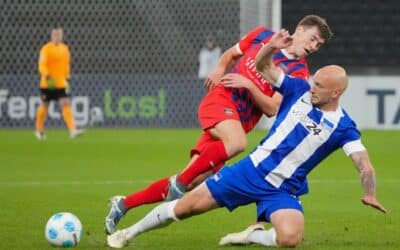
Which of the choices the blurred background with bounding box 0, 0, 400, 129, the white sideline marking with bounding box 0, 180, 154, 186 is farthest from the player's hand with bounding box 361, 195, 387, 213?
the blurred background with bounding box 0, 0, 400, 129

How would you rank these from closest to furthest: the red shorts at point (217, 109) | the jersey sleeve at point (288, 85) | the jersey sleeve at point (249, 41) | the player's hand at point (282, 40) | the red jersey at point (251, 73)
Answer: the player's hand at point (282, 40)
the jersey sleeve at point (288, 85)
the red jersey at point (251, 73)
the red shorts at point (217, 109)
the jersey sleeve at point (249, 41)

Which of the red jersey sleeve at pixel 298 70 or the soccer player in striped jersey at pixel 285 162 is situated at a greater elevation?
the red jersey sleeve at pixel 298 70

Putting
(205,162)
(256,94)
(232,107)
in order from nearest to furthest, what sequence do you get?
(256,94) → (205,162) → (232,107)

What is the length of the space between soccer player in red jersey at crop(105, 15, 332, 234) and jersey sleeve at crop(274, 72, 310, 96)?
0.49 m

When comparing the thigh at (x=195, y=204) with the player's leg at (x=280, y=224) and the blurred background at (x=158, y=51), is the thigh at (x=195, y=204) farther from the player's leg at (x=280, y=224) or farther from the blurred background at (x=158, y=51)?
the blurred background at (x=158, y=51)

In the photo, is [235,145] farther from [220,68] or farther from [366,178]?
[366,178]

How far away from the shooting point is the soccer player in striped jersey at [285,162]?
761cm

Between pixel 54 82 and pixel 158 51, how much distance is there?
3857mm

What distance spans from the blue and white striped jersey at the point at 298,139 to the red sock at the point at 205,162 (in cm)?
98

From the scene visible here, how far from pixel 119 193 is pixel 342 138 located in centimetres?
462

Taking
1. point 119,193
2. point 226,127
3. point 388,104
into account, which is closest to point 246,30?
point 388,104

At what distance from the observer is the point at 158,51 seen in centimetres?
2366

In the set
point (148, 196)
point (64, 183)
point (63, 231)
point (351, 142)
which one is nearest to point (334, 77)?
point (351, 142)

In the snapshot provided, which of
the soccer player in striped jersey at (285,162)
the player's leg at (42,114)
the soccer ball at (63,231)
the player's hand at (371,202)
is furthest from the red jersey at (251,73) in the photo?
the player's leg at (42,114)
